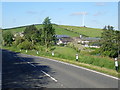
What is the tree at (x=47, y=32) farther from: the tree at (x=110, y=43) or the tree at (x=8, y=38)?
the tree at (x=8, y=38)

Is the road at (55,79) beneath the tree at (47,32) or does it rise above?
beneath

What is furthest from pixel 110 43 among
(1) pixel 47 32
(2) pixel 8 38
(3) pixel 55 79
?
(2) pixel 8 38

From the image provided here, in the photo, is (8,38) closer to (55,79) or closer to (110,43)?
(110,43)

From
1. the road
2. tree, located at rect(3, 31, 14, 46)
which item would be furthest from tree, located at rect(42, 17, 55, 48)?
tree, located at rect(3, 31, 14, 46)

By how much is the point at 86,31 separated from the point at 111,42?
77.2 metres

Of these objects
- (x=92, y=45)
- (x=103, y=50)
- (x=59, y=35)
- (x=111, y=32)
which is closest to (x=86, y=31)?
(x=59, y=35)

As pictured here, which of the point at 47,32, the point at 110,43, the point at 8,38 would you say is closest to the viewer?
the point at 47,32

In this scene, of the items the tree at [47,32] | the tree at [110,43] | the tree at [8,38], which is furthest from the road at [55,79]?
the tree at [8,38]

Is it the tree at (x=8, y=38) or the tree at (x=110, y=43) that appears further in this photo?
the tree at (x=8, y=38)

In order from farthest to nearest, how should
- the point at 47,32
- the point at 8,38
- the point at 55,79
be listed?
the point at 8,38 → the point at 47,32 → the point at 55,79

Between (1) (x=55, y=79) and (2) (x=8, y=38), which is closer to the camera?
(1) (x=55, y=79)

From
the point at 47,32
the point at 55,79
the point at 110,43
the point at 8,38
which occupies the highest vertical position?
the point at 47,32

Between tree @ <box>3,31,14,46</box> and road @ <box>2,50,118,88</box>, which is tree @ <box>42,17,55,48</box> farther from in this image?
tree @ <box>3,31,14,46</box>

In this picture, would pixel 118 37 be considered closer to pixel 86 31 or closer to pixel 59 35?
pixel 59 35
